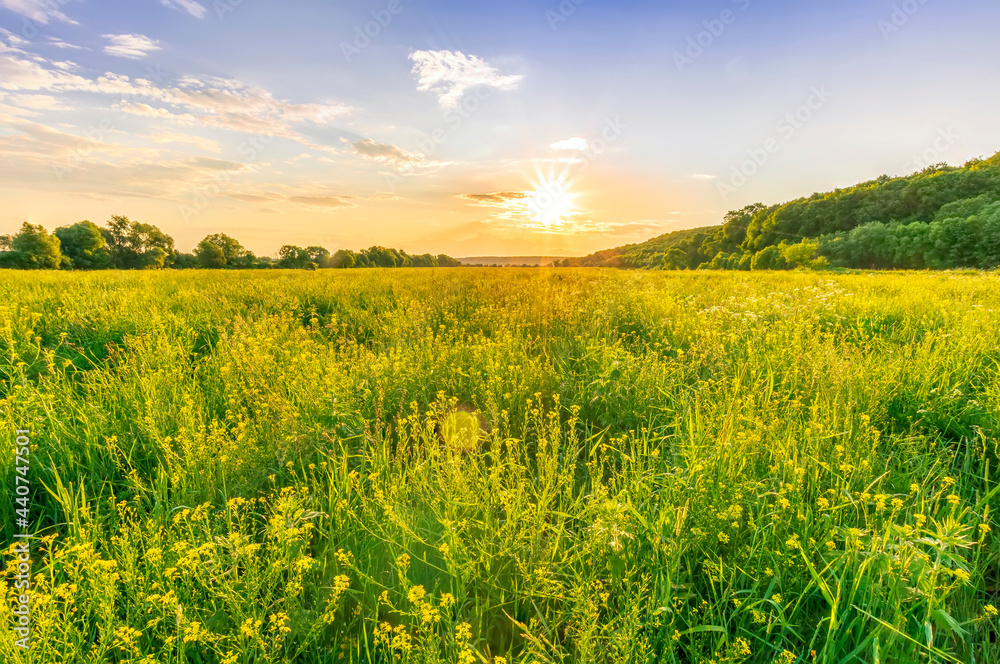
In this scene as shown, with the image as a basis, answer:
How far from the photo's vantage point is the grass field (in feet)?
4.70

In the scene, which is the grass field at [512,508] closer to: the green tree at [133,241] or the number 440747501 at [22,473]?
the number 440747501 at [22,473]

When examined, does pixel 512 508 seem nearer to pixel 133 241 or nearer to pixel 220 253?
pixel 220 253

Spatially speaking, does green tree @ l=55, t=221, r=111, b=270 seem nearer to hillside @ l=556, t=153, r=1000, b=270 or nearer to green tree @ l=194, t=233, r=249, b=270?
green tree @ l=194, t=233, r=249, b=270

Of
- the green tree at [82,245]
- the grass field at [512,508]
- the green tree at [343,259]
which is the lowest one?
the grass field at [512,508]

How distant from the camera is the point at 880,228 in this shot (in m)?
47.7

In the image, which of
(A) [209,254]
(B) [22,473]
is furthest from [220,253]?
(B) [22,473]

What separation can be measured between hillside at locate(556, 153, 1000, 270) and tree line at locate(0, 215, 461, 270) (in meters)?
49.8

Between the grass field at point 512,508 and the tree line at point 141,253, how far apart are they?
168 ft

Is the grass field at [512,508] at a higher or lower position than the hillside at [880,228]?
lower

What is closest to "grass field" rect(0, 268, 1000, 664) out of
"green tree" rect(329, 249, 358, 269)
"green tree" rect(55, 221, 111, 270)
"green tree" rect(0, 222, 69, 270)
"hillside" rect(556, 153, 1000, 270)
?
"hillside" rect(556, 153, 1000, 270)

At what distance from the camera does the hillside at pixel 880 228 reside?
41.6m

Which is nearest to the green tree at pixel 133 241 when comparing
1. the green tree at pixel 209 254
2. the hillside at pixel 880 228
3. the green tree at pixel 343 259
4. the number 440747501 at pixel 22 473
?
the green tree at pixel 209 254

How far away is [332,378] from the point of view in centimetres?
320

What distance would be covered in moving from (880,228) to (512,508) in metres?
66.0
